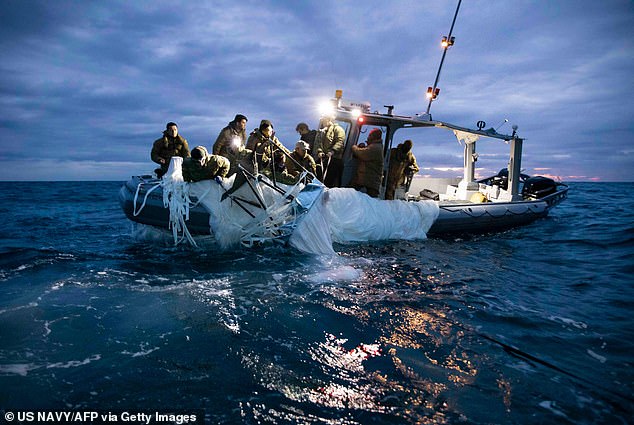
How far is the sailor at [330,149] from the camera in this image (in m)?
7.89

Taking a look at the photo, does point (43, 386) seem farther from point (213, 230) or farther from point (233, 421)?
point (213, 230)

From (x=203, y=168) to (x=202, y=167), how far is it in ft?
0.08

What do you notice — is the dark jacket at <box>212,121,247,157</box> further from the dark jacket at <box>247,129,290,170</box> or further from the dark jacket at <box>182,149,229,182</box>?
the dark jacket at <box>182,149,229,182</box>

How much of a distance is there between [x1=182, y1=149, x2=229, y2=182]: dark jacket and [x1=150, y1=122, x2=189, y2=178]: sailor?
58.4 inches

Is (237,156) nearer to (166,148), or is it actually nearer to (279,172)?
→ (279,172)

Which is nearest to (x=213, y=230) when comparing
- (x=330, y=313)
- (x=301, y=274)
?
(x=301, y=274)

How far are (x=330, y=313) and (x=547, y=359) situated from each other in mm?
2100

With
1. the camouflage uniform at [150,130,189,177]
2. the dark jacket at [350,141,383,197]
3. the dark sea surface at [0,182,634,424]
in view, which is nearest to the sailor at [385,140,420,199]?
the dark jacket at [350,141,383,197]

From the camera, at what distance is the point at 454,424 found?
220 cm

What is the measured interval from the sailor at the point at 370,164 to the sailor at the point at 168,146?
387 centimetres

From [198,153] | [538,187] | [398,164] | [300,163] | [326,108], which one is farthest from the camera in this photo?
[538,187]

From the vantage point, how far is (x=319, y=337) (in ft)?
11.0

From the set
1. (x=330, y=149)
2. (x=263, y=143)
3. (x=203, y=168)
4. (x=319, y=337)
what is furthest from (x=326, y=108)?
(x=319, y=337)

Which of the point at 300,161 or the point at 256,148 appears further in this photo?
the point at 300,161
